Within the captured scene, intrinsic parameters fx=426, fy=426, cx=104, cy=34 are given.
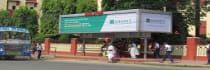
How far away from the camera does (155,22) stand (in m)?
30.4

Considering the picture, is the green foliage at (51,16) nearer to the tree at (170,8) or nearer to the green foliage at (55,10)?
the green foliage at (55,10)

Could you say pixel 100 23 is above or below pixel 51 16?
below

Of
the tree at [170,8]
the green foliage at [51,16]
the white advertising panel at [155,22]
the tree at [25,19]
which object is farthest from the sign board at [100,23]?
the tree at [25,19]

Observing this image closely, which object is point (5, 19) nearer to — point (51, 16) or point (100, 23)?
point (51, 16)

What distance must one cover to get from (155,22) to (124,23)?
2.22 metres

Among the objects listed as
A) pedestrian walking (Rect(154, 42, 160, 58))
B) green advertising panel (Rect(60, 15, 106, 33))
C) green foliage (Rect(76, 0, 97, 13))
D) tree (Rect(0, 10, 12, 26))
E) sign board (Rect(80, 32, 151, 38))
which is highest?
green foliage (Rect(76, 0, 97, 13))

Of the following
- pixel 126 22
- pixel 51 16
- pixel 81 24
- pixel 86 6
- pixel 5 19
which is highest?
pixel 86 6

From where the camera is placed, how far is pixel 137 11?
2948 centimetres

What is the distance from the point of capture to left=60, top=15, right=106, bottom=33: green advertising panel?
3291cm

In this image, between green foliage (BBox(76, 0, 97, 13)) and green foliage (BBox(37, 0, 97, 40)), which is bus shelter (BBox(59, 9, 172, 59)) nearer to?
green foliage (BBox(76, 0, 97, 13))

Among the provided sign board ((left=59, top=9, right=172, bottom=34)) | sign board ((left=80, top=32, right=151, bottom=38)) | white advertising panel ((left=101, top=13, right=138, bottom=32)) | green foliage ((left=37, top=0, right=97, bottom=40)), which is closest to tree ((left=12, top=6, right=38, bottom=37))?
→ green foliage ((left=37, top=0, right=97, bottom=40))

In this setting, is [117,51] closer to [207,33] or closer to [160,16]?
[160,16]

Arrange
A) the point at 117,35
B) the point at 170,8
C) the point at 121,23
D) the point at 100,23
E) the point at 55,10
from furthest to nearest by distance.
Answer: the point at 55,10 → the point at 170,8 → the point at 117,35 → the point at 100,23 → the point at 121,23

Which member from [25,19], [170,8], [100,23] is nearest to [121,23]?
[100,23]
